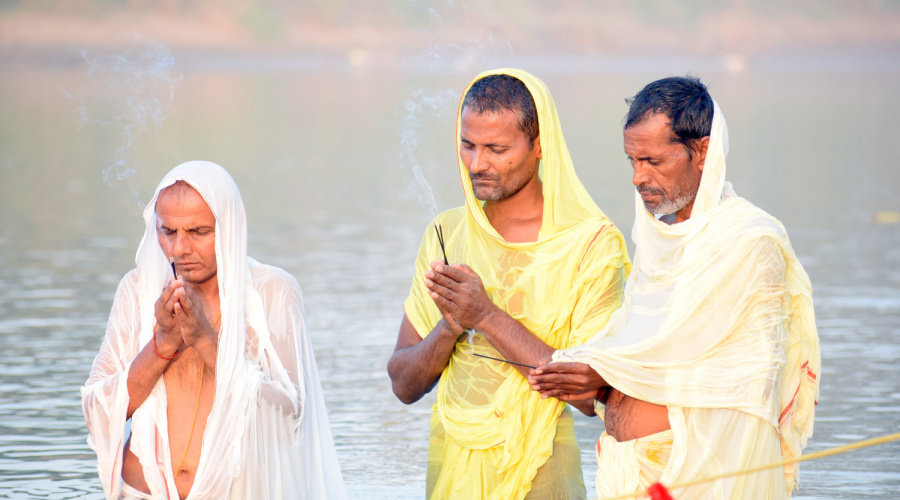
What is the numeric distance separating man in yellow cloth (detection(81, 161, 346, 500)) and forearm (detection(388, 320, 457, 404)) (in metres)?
0.33

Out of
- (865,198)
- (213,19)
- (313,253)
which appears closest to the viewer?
(313,253)

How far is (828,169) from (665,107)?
20.9 m

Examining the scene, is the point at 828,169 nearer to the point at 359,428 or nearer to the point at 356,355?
the point at 356,355

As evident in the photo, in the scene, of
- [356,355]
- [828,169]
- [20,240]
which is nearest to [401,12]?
[828,169]

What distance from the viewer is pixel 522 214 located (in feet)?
12.5

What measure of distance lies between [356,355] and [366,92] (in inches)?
1640

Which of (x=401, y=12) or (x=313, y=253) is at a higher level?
(x=401, y=12)

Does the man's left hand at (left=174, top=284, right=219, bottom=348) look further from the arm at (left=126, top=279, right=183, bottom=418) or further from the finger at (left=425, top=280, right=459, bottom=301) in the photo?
the finger at (left=425, top=280, right=459, bottom=301)

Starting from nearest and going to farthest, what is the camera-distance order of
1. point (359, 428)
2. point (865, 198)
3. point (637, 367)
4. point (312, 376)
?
point (637, 367) → point (312, 376) → point (359, 428) → point (865, 198)

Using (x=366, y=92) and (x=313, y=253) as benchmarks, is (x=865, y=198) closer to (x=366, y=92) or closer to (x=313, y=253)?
(x=313, y=253)

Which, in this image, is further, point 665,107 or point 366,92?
point 366,92

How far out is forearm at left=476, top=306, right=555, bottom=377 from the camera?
3.59 metres

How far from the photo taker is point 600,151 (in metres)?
26.7

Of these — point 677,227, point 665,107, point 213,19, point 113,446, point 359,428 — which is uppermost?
point 213,19
